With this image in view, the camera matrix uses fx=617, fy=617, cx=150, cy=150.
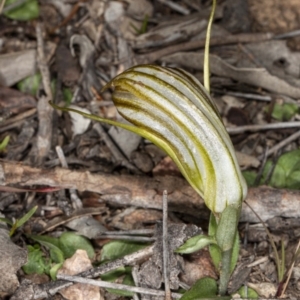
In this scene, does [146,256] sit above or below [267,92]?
below

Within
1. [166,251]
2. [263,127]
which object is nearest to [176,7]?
[263,127]

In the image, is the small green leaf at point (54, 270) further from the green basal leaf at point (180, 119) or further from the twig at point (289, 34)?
the twig at point (289, 34)

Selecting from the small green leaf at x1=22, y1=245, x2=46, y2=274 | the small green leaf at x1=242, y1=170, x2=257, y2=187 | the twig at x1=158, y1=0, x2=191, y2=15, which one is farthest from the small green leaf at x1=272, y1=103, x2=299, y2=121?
the small green leaf at x1=22, y1=245, x2=46, y2=274

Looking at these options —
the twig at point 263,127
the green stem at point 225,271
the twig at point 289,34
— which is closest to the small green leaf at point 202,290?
the green stem at point 225,271

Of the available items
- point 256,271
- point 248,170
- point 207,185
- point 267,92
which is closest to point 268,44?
point 267,92

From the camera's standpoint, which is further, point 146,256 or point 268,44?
point 268,44

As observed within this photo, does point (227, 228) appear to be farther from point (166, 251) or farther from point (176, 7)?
point (176, 7)

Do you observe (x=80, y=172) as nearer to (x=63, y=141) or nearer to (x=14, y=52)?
(x=63, y=141)
